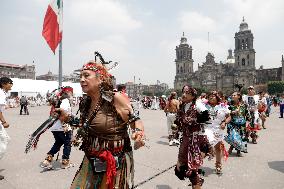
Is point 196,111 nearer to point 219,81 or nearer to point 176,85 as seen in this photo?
point 219,81

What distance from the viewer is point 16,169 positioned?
255 inches

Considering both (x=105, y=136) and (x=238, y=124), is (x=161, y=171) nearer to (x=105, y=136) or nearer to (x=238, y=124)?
(x=238, y=124)

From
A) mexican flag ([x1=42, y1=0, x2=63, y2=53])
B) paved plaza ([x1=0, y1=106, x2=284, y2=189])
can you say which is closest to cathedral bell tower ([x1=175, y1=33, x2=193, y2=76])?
mexican flag ([x1=42, y1=0, x2=63, y2=53])

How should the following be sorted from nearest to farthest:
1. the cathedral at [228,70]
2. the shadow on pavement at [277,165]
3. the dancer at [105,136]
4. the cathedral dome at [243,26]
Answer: the dancer at [105,136] → the shadow on pavement at [277,165] → the cathedral at [228,70] → the cathedral dome at [243,26]

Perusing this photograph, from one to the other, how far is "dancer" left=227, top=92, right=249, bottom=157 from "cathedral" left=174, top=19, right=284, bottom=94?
290 ft

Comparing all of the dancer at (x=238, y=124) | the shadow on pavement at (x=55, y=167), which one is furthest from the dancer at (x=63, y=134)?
the dancer at (x=238, y=124)

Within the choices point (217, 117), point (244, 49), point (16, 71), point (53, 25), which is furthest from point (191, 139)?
point (16, 71)

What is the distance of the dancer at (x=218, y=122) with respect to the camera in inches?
244

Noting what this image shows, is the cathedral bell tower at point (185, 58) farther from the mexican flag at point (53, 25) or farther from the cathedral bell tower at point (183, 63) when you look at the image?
the mexican flag at point (53, 25)

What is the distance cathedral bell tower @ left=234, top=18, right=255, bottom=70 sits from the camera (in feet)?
335

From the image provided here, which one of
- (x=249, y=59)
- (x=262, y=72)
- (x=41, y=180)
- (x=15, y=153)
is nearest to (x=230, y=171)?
(x=41, y=180)

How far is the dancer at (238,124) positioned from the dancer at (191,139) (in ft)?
11.9

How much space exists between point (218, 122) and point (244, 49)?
105 m

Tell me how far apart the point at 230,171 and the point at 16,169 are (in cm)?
483
